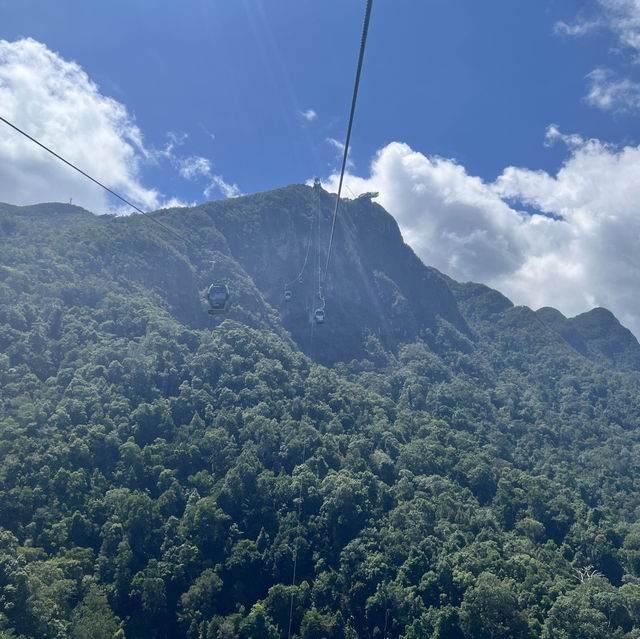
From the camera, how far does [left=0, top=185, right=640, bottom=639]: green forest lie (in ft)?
101

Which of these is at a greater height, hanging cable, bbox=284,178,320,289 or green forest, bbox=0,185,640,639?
hanging cable, bbox=284,178,320,289

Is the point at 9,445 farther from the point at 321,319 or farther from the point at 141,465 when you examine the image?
the point at 321,319

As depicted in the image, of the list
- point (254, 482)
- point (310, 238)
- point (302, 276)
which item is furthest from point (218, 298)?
point (310, 238)

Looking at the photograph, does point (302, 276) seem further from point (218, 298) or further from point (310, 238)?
point (218, 298)

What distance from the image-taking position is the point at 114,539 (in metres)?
34.7

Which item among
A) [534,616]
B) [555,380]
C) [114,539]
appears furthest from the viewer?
[555,380]

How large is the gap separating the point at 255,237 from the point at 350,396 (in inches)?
2505

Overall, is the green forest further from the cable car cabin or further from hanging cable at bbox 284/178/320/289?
hanging cable at bbox 284/178/320/289

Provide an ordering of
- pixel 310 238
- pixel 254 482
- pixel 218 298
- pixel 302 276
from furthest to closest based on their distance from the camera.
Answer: pixel 310 238, pixel 302 276, pixel 218 298, pixel 254 482

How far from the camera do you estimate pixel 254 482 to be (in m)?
42.5

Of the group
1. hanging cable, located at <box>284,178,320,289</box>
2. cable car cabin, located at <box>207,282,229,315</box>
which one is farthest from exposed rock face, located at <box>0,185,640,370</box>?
cable car cabin, located at <box>207,282,229,315</box>

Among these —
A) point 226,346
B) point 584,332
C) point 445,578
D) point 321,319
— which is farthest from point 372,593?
point 584,332

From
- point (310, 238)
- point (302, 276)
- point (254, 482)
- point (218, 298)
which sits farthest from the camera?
point (310, 238)

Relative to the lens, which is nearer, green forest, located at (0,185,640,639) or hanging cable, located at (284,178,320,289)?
green forest, located at (0,185,640,639)
